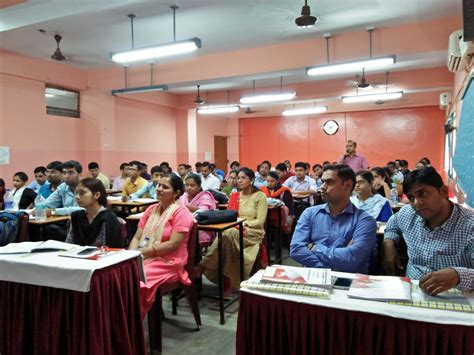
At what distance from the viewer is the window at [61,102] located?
26.0 feet

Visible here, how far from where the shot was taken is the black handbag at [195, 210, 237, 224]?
3.32 meters

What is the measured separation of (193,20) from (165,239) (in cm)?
395

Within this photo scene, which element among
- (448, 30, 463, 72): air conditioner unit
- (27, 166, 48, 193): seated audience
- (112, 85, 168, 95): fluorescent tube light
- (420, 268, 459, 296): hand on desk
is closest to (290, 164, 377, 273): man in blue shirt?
(420, 268, 459, 296): hand on desk

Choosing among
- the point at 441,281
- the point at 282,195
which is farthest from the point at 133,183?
the point at 441,281

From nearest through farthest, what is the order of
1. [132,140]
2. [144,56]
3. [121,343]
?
[121,343]
[144,56]
[132,140]

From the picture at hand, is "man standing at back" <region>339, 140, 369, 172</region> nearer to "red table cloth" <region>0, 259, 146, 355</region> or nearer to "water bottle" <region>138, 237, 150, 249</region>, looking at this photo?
"water bottle" <region>138, 237, 150, 249</region>

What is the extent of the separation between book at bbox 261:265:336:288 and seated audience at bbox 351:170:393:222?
6.30 ft

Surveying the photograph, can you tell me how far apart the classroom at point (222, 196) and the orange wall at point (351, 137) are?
9 centimetres

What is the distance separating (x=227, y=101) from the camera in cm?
1123

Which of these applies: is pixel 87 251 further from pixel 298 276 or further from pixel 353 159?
pixel 353 159

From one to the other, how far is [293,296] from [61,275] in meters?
1.26

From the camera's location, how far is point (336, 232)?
2.29m

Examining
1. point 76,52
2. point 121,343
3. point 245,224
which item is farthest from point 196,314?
point 76,52

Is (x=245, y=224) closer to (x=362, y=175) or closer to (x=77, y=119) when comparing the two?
(x=362, y=175)
